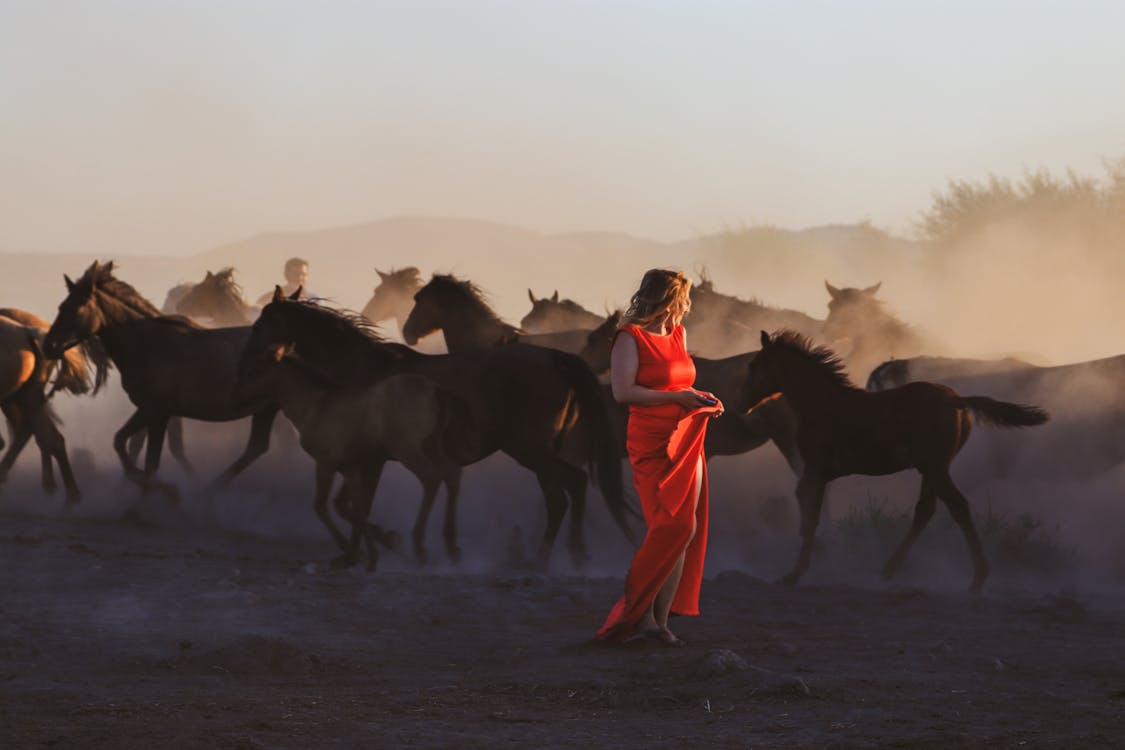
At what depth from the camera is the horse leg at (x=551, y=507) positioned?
493 inches

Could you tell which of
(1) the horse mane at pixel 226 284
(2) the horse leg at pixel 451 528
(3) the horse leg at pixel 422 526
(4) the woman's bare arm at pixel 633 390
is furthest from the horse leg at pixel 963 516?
(1) the horse mane at pixel 226 284

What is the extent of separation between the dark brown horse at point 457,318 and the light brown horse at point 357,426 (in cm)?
278

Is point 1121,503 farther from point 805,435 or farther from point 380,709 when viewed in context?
point 380,709

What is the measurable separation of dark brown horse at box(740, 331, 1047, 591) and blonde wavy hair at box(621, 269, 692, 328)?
372cm

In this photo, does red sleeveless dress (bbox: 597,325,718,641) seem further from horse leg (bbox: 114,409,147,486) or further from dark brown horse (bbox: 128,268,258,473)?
dark brown horse (bbox: 128,268,258,473)

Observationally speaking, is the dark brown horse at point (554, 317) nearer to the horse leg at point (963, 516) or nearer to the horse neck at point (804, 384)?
the horse neck at point (804, 384)

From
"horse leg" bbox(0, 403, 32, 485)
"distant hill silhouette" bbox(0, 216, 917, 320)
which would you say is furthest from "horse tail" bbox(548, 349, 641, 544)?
"distant hill silhouette" bbox(0, 216, 917, 320)

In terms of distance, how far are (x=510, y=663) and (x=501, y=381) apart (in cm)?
506

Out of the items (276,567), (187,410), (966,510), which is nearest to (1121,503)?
(966,510)

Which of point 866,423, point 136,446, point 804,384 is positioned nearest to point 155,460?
point 136,446

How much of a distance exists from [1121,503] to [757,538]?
283cm

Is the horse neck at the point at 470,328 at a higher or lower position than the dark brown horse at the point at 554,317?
lower

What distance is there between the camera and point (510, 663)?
8031mm

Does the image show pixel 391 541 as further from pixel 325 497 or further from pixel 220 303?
pixel 220 303
